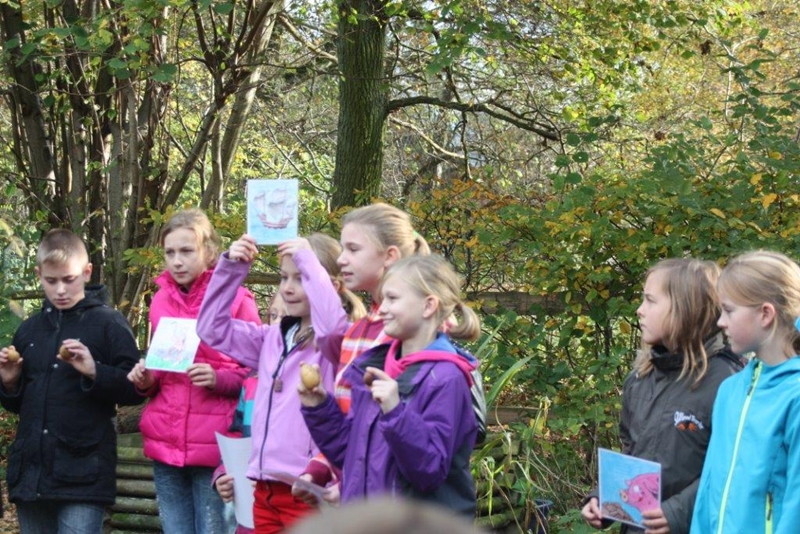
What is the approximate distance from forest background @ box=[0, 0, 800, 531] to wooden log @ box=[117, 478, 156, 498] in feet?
3.74

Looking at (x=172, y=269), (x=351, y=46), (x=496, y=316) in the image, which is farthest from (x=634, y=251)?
(x=351, y=46)

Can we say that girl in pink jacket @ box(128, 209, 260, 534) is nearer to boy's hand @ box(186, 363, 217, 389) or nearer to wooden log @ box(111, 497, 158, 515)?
boy's hand @ box(186, 363, 217, 389)

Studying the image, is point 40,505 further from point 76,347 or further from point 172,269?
point 172,269

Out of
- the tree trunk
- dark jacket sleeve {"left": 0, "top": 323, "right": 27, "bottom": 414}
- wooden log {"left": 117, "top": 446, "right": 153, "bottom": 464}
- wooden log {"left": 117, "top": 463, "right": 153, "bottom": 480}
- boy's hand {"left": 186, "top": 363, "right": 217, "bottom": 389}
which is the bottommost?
wooden log {"left": 117, "top": 463, "right": 153, "bottom": 480}

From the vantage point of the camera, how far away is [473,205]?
7.04 m

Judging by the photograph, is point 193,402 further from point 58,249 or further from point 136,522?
point 136,522

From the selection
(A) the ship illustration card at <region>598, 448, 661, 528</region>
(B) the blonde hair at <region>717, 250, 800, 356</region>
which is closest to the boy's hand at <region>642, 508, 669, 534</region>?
(A) the ship illustration card at <region>598, 448, 661, 528</region>

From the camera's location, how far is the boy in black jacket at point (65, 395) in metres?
4.63

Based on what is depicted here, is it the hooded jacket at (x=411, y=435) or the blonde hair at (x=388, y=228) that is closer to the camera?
the hooded jacket at (x=411, y=435)

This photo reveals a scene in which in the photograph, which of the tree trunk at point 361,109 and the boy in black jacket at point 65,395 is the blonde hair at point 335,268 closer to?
the boy in black jacket at point 65,395

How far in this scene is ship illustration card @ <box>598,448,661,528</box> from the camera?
342 cm

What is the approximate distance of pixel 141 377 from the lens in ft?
15.2

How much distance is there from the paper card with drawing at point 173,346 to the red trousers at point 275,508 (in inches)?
28.5

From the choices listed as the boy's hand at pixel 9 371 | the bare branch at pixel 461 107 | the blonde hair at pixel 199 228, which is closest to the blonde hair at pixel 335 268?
the blonde hair at pixel 199 228
